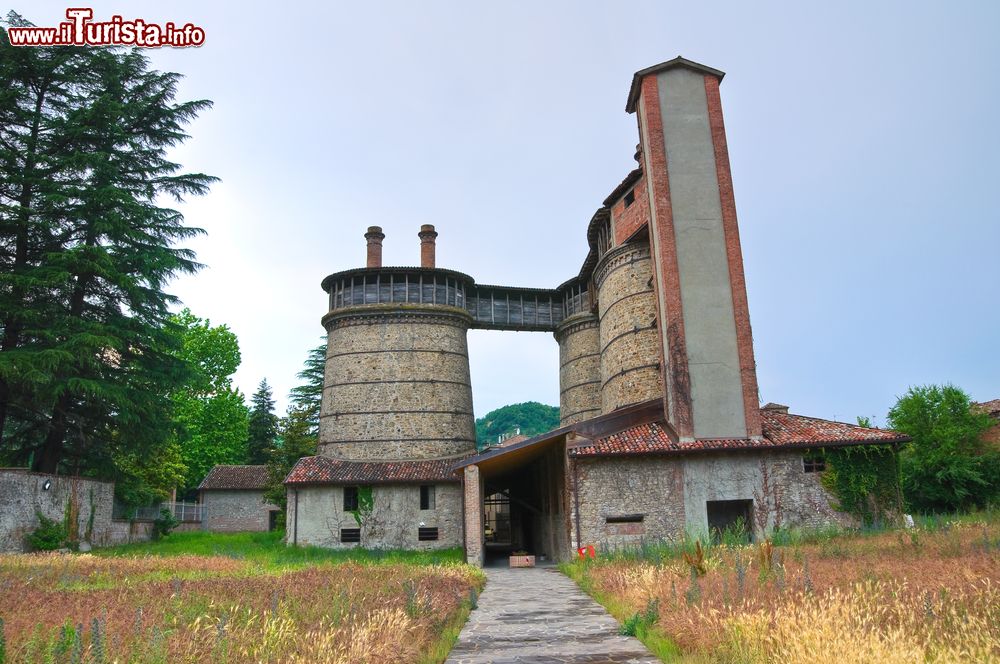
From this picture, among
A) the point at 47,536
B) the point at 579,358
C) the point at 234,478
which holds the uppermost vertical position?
the point at 579,358

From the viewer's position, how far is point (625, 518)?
1905cm

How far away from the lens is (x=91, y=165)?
21.4 m

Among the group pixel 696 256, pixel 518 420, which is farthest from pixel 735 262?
pixel 518 420

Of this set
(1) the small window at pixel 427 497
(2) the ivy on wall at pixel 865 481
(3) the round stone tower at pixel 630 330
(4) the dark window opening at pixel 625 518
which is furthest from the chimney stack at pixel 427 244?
(2) the ivy on wall at pixel 865 481

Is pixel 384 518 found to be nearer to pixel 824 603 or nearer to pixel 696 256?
pixel 696 256

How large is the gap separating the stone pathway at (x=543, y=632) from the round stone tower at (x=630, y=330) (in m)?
11.7

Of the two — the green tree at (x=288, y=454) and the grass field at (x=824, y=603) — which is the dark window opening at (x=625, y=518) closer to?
the grass field at (x=824, y=603)

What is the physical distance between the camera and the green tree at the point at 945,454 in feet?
92.8

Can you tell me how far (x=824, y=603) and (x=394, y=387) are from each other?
23133 mm

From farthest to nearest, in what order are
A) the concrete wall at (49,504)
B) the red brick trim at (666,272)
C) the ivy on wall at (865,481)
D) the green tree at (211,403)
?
the green tree at (211,403) < the red brick trim at (666,272) < the ivy on wall at (865,481) < the concrete wall at (49,504)

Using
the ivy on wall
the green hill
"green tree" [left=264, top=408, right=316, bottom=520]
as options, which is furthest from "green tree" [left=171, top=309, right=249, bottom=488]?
the green hill

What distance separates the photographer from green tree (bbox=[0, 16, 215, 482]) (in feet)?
66.6

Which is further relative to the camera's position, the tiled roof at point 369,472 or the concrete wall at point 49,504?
the tiled roof at point 369,472

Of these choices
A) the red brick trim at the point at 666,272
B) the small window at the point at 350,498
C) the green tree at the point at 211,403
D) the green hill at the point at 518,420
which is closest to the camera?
the red brick trim at the point at 666,272
